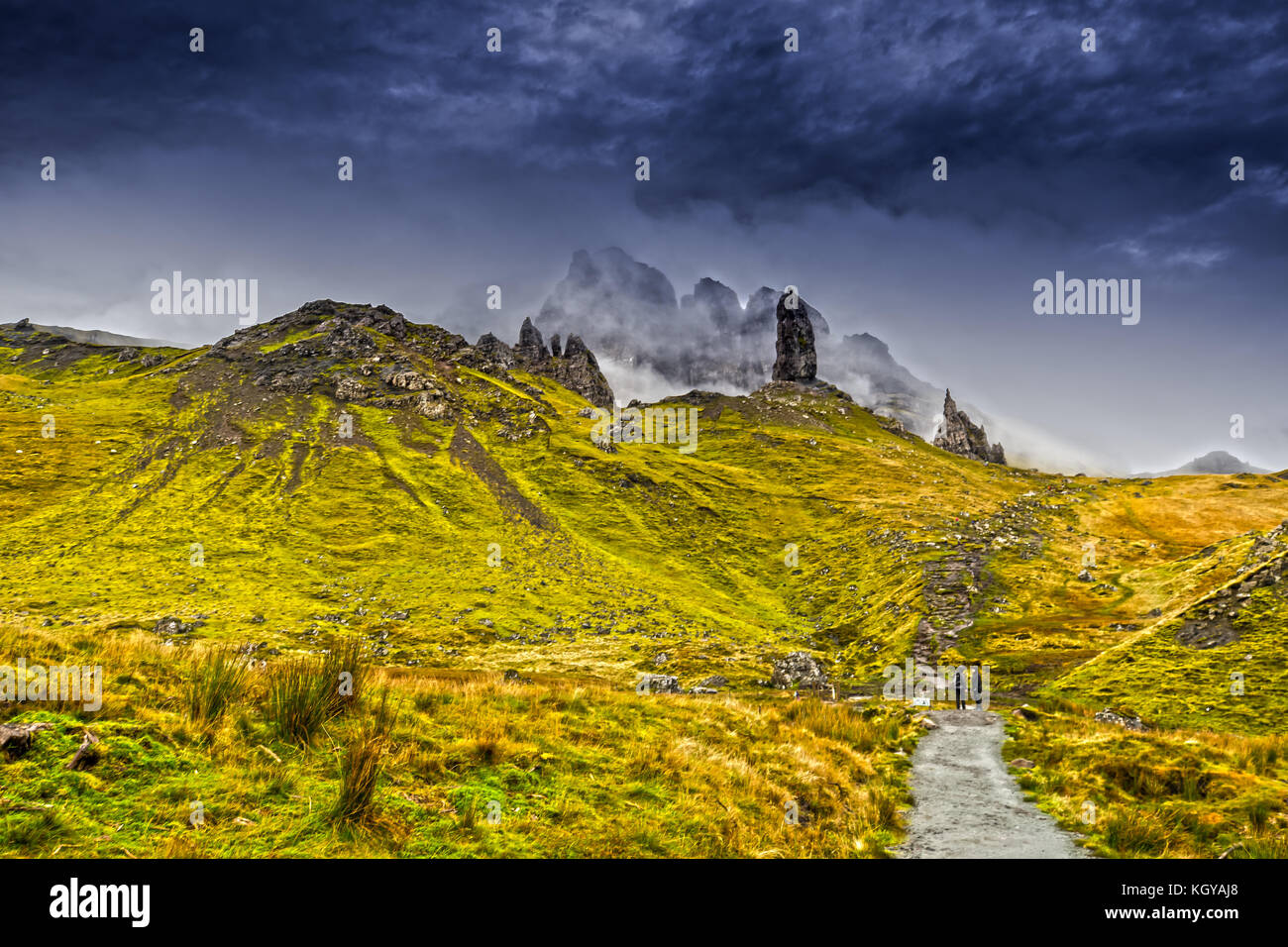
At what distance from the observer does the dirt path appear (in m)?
12.0

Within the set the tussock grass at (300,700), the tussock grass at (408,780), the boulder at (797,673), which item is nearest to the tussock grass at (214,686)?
the tussock grass at (408,780)

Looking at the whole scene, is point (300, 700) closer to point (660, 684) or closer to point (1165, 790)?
point (1165, 790)

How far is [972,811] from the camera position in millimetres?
14703

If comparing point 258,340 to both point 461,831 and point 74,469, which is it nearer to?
point 74,469

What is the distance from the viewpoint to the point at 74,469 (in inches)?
3917

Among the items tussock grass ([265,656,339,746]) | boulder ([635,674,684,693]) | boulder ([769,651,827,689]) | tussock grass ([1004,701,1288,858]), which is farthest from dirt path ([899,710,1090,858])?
boulder ([769,651,827,689])

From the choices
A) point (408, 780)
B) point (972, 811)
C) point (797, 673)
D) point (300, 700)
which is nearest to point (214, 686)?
point (300, 700)

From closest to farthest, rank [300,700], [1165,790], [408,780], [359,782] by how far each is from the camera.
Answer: [359,782] → [408,780] → [300,700] → [1165,790]

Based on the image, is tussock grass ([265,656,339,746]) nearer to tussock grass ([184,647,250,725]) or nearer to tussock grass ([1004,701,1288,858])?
tussock grass ([184,647,250,725])

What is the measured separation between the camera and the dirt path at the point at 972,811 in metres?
12.0

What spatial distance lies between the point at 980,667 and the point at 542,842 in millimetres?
43901

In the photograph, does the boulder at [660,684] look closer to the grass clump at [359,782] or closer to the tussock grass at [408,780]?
the tussock grass at [408,780]

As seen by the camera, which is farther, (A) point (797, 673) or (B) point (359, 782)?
(A) point (797, 673)
